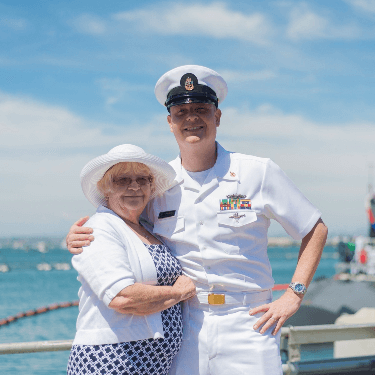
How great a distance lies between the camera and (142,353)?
6.63 feet

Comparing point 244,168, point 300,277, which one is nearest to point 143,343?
point 300,277

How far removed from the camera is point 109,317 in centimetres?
201

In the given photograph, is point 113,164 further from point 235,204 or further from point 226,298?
point 226,298

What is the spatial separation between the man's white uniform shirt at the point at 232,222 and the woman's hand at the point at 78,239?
18.3 inches

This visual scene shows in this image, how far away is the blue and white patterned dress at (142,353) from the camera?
1.96m

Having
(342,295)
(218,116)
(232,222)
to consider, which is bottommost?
(232,222)

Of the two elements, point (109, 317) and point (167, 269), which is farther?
point (167, 269)

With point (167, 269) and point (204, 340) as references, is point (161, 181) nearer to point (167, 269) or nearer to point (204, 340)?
point (167, 269)

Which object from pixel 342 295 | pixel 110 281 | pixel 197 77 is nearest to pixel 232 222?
pixel 110 281

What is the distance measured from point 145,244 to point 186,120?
2.26 ft

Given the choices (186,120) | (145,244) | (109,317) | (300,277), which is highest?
(186,120)

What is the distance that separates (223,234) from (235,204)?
17cm

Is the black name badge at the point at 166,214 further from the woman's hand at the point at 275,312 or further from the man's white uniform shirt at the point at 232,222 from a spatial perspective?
the woman's hand at the point at 275,312

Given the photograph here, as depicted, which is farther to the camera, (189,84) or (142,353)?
(189,84)
